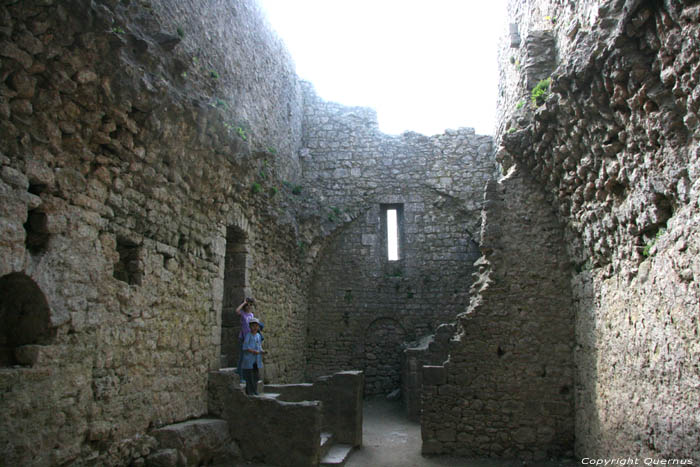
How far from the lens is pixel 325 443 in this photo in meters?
7.63

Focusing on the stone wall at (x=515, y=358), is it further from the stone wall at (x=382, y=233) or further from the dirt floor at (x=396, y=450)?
the stone wall at (x=382, y=233)

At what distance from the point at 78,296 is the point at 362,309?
950 cm

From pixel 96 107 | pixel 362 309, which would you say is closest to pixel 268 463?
pixel 96 107

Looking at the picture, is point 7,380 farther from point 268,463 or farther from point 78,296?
point 268,463

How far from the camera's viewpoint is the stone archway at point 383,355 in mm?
13133

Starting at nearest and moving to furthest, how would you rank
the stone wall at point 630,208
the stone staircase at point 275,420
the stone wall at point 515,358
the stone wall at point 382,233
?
1. the stone wall at point 630,208
2. the stone staircase at point 275,420
3. the stone wall at point 515,358
4. the stone wall at point 382,233

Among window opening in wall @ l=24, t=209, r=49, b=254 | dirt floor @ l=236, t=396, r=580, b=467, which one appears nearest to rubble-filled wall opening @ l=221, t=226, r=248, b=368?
dirt floor @ l=236, t=396, r=580, b=467

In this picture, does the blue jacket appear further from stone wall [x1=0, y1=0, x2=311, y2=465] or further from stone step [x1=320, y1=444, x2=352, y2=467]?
stone step [x1=320, y1=444, x2=352, y2=467]

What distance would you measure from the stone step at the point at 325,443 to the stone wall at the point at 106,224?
196cm

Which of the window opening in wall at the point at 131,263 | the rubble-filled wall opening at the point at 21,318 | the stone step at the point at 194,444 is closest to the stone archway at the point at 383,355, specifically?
the stone step at the point at 194,444

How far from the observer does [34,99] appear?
4066 millimetres

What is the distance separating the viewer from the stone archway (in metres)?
13.1

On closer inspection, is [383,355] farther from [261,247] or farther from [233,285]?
[233,285]

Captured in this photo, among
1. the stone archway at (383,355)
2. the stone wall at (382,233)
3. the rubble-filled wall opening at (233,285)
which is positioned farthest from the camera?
the stone wall at (382,233)
